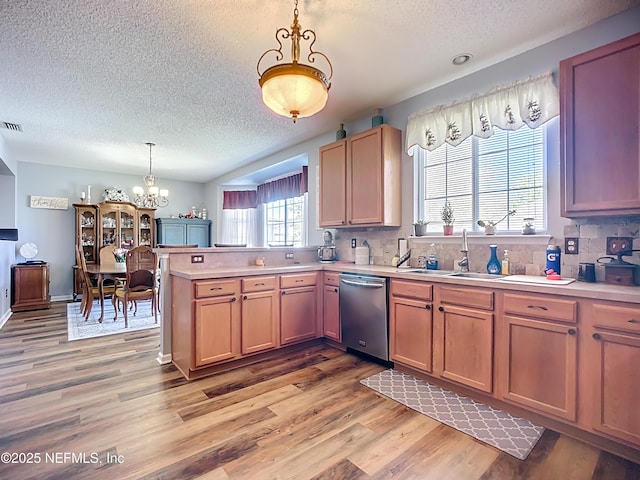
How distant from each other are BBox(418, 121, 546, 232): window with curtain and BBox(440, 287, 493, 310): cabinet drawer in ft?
2.62

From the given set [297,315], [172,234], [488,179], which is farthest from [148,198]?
[488,179]

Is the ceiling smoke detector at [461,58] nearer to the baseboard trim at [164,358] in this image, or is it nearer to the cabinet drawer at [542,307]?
the cabinet drawer at [542,307]

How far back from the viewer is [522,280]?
2.20 meters

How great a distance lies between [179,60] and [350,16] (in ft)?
4.75

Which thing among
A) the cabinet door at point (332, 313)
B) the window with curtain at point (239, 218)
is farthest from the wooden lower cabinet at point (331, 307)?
the window with curtain at point (239, 218)

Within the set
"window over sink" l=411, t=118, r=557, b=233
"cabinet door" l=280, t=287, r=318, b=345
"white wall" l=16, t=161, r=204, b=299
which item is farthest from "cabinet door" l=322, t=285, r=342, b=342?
"white wall" l=16, t=161, r=204, b=299

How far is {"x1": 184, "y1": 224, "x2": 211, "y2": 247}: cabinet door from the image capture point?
7.40 metres

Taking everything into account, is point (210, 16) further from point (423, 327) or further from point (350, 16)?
point (423, 327)

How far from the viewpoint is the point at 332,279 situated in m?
3.54

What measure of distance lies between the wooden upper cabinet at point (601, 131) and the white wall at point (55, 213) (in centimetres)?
769

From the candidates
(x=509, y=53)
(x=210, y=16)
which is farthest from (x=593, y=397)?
(x=210, y=16)

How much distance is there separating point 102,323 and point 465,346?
462 centimetres

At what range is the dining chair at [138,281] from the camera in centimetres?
454

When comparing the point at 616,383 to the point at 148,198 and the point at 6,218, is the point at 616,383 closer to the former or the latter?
the point at 148,198
